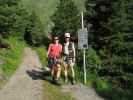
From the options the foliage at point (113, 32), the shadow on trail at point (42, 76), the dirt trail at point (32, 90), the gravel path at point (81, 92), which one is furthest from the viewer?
the foliage at point (113, 32)

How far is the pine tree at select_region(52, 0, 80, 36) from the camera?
54.0 m

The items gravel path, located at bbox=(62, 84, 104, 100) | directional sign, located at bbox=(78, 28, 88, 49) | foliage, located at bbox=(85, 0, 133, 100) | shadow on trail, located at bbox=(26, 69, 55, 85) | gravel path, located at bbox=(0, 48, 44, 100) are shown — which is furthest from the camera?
foliage, located at bbox=(85, 0, 133, 100)

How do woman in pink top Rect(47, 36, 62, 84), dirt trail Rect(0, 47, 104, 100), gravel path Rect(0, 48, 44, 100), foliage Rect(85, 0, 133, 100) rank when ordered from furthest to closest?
foliage Rect(85, 0, 133, 100), woman in pink top Rect(47, 36, 62, 84), dirt trail Rect(0, 47, 104, 100), gravel path Rect(0, 48, 44, 100)

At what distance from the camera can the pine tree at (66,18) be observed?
54.0m

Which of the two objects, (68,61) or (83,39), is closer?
(68,61)

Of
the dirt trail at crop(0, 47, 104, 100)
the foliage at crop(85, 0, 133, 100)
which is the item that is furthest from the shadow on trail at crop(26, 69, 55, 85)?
the foliage at crop(85, 0, 133, 100)

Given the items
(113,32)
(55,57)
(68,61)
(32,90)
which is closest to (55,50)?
(55,57)

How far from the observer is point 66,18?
56.1m

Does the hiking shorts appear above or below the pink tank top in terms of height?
below

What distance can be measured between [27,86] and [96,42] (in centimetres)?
2056

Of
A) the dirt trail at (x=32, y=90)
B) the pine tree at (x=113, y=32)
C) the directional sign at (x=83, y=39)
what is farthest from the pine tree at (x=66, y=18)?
the dirt trail at (x=32, y=90)

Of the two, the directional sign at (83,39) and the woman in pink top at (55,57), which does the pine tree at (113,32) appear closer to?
the directional sign at (83,39)

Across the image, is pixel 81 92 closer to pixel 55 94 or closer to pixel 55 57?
pixel 55 94

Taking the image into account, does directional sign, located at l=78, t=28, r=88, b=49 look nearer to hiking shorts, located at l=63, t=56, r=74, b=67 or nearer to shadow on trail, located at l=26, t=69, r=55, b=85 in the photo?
hiking shorts, located at l=63, t=56, r=74, b=67
